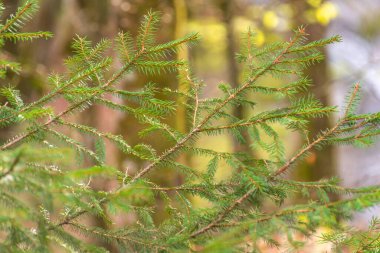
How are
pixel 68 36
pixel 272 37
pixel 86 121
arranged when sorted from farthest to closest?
pixel 272 37
pixel 68 36
pixel 86 121

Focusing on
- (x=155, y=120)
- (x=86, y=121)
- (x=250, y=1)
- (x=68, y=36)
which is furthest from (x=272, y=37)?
(x=155, y=120)

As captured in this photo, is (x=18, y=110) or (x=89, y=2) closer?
(x=18, y=110)

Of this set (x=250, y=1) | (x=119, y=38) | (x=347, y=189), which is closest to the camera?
(x=347, y=189)

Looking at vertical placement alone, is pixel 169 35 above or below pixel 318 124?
below

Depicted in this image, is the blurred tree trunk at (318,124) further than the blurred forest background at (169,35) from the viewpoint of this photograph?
Yes

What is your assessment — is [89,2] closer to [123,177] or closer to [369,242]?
[123,177]

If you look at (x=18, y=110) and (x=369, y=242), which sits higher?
(x=18, y=110)

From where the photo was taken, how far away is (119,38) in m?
1.75

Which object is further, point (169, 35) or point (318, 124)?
point (318, 124)

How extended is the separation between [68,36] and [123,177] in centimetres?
484

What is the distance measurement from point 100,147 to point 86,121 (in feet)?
11.1

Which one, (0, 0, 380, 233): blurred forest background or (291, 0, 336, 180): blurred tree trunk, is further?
(291, 0, 336, 180): blurred tree trunk

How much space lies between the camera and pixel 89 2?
17.5 ft

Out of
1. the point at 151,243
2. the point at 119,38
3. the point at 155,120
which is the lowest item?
the point at 151,243
